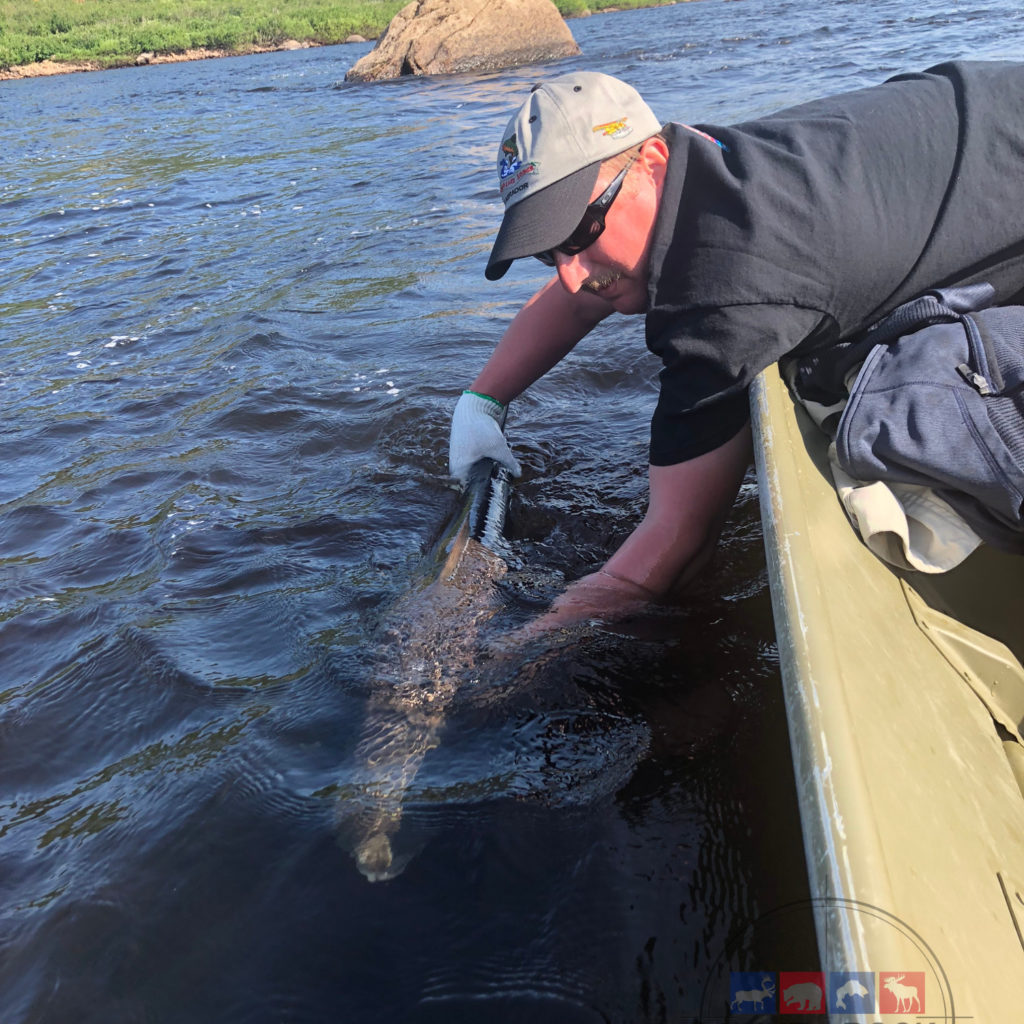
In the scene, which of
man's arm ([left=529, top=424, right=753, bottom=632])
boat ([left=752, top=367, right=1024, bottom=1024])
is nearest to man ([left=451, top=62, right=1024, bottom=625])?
man's arm ([left=529, top=424, right=753, bottom=632])

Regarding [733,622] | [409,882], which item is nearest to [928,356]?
[733,622]

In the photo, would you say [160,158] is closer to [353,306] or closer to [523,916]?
[353,306]

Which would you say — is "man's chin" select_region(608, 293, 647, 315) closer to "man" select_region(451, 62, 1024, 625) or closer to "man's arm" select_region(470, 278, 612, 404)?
"man" select_region(451, 62, 1024, 625)

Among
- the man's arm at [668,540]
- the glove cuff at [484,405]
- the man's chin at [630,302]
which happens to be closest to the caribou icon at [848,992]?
the man's arm at [668,540]

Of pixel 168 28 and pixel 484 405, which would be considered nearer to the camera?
pixel 484 405

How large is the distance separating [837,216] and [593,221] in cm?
54

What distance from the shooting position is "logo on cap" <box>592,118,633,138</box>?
6.73 feet

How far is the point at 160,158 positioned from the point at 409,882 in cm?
1316

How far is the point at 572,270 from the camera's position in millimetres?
2182

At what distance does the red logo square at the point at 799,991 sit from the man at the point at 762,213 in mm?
1234

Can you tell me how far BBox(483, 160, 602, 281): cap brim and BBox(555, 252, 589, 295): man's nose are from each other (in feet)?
0.27
